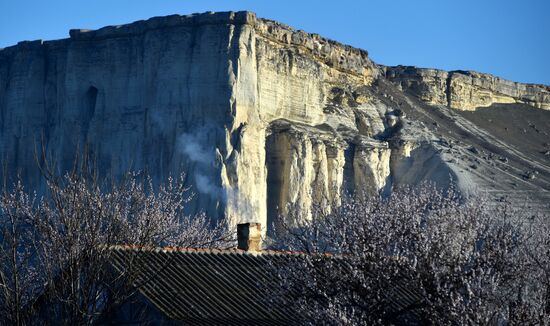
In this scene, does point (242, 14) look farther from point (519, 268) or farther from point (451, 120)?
point (519, 268)

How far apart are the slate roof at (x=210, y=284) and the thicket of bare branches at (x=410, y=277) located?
50 cm

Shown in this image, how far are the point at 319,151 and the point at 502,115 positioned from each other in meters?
29.3

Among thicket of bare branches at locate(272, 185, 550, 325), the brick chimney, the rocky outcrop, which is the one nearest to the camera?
thicket of bare branches at locate(272, 185, 550, 325)

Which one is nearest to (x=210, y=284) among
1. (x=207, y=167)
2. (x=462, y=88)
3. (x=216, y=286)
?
(x=216, y=286)

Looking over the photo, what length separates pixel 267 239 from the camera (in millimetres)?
70625

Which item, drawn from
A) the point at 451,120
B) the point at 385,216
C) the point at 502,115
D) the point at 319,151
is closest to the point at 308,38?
the point at 319,151

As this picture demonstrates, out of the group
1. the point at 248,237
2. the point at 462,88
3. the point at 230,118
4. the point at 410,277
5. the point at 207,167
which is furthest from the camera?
the point at 462,88

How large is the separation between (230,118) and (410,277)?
1880 inches

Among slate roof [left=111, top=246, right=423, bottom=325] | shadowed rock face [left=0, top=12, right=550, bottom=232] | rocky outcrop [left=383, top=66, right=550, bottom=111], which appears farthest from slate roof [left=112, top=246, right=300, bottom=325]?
rocky outcrop [left=383, top=66, right=550, bottom=111]

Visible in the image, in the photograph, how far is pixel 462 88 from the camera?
107m

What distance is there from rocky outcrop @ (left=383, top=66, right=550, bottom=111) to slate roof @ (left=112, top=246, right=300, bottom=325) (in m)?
71.8

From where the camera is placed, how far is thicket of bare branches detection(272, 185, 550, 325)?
2745 cm

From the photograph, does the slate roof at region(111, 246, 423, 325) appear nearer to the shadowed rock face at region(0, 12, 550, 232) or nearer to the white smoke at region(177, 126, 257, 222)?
the shadowed rock face at region(0, 12, 550, 232)

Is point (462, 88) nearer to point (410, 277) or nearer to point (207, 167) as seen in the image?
point (207, 167)
